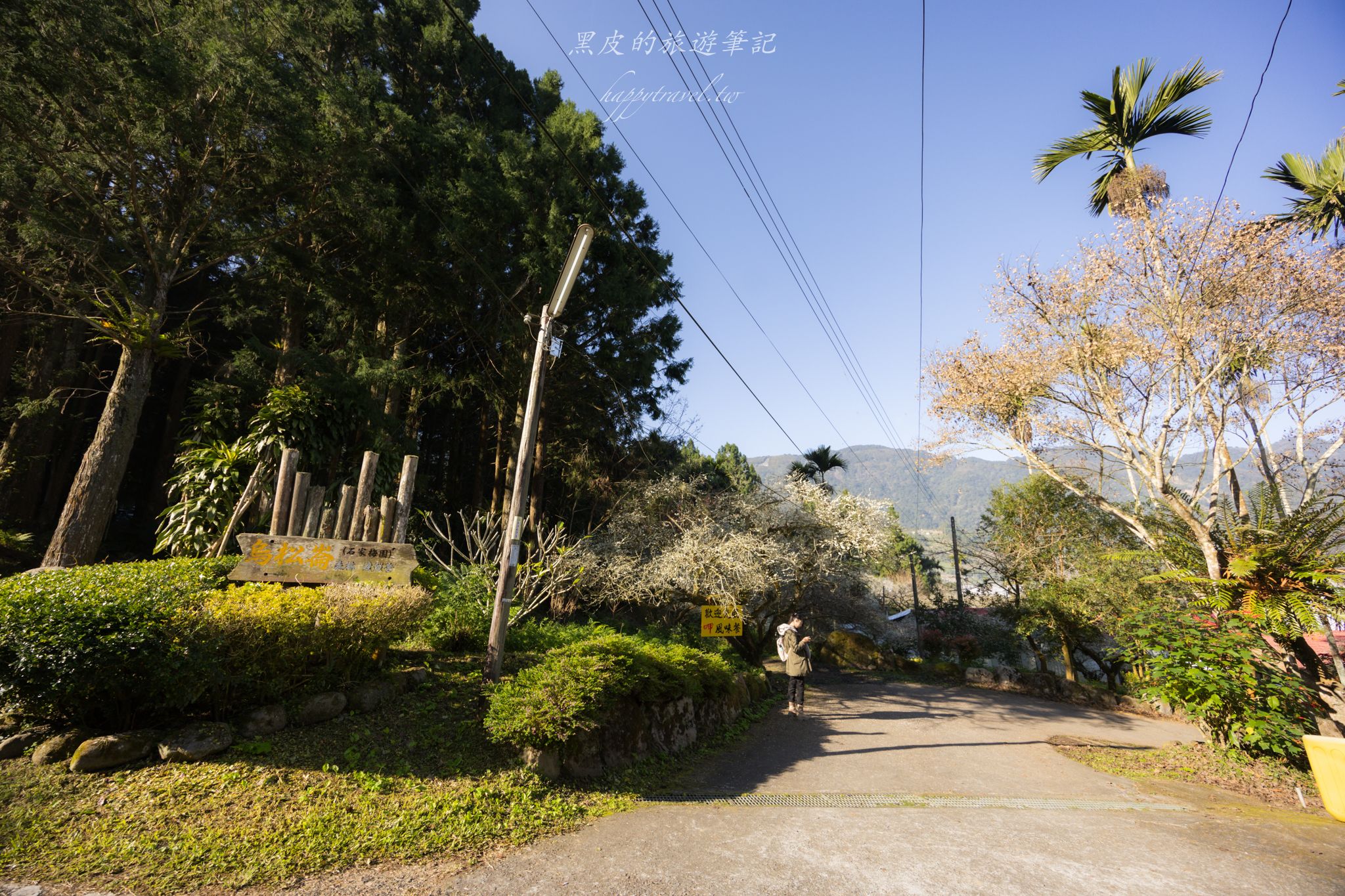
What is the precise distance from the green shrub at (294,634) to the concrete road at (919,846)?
2323 millimetres

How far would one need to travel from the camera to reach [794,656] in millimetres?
10055

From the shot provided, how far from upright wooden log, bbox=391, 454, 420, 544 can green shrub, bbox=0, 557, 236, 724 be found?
2.52 metres

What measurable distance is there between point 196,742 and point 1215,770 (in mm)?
11198

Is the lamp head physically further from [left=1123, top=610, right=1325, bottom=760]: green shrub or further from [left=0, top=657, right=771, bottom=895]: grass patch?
[left=1123, top=610, right=1325, bottom=760]: green shrub

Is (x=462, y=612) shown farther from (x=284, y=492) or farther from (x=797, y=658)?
(x=797, y=658)

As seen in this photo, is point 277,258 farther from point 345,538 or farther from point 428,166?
point 345,538

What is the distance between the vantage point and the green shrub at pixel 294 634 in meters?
4.89

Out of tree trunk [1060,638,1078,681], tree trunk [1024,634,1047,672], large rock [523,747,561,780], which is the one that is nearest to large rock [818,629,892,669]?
tree trunk [1024,634,1047,672]

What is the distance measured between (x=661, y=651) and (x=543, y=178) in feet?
37.6

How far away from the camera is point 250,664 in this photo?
509 cm

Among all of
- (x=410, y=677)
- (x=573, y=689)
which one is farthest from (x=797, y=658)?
(x=410, y=677)

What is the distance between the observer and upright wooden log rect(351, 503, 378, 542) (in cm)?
752

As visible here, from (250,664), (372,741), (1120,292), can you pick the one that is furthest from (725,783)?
(1120,292)

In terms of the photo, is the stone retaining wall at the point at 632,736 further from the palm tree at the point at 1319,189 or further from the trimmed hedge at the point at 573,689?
the palm tree at the point at 1319,189
